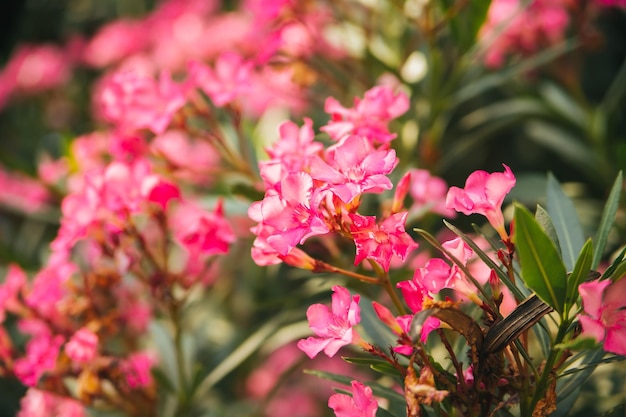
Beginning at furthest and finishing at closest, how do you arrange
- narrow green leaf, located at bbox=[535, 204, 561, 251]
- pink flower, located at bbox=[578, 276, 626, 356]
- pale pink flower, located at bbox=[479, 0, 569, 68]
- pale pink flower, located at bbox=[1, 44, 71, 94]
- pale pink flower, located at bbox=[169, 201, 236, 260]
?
pale pink flower, located at bbox=[1, 44, 71, 94], pale pink flower, located at bbox=[479, 0, 569, 68], pale pink flower, located at bbox=[169, 201, 236, 260], narrow green leaf, located at bbox=[535, 204, 561, 251], pink flower, located at bbox=[578, 276, 626, 356]

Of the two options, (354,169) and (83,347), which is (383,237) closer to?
(354,169)

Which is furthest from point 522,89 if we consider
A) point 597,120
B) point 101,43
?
point 101,43

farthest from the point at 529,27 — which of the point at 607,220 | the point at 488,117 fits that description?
the point at 607,220

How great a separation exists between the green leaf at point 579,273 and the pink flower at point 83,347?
1.83ft

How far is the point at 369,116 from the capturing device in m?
0.70

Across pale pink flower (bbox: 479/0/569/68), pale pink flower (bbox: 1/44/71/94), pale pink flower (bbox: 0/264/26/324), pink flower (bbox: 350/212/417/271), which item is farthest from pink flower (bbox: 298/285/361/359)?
pale pink flower (bbox: 1/44/71/94)

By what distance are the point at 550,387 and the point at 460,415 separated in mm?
83

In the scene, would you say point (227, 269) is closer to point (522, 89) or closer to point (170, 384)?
point (170, 384)

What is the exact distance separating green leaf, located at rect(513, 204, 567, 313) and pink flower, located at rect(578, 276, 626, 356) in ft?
0.08

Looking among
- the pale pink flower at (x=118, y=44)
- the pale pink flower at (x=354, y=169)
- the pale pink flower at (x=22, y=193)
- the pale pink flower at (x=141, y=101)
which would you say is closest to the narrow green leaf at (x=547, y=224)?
the pale pink flower at (x=354, y=169)

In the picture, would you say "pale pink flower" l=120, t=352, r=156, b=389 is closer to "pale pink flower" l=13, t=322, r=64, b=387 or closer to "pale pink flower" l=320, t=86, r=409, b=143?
"pale pink flower" l=13, t=322, r=64, b=387

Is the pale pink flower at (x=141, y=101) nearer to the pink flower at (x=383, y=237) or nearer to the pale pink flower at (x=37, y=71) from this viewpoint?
the pink flower at (x=383, y=237)

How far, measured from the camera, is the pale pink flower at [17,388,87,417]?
2.81 feet

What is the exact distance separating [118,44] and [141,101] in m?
1.19
